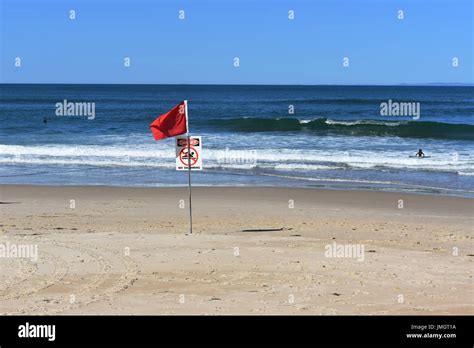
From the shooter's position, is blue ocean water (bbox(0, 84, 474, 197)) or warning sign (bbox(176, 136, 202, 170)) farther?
blue ocean water (bbox(0, 84, 474, 197))

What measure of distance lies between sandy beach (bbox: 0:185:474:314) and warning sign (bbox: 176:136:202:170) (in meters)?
1.29

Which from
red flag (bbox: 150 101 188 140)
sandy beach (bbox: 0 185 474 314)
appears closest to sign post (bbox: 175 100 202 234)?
red flag (bbox: 150 101 188 140)

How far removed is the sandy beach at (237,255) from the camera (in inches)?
351

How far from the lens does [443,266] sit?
11.0 meters

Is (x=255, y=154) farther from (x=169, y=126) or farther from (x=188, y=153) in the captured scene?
(x=169, y=126)

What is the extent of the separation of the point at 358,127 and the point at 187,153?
3583 cm

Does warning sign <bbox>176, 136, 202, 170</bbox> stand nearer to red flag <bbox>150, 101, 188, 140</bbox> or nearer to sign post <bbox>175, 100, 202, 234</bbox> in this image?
sign post <bbox>175, 100, 202, 234</bbox>

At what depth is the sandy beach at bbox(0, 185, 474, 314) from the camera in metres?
8.91

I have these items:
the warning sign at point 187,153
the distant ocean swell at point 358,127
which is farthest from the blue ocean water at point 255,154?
the warning sign at point 187,153

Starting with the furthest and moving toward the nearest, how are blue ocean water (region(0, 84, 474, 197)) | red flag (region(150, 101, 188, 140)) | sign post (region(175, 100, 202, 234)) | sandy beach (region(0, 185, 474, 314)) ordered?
blue ocean water (region(0, 84, 474, 197)) → sign post (region(175, 100, 202, 234)) → red flag (region(150, 101, 188, 140)) → sandy beach (region(0, 185, 474, 314))

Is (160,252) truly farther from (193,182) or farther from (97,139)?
(97,139)

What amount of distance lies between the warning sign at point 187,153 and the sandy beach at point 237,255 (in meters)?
1.29

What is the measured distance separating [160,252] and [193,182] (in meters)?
10.5
